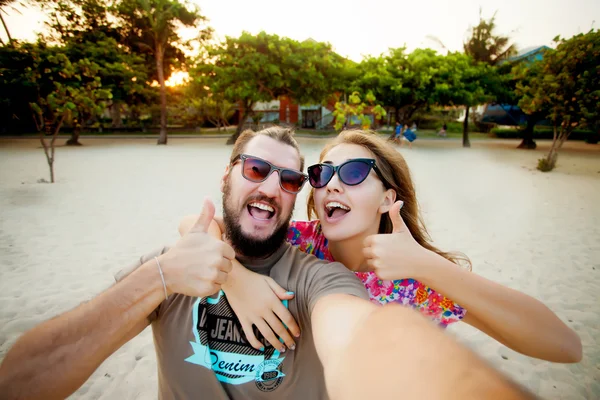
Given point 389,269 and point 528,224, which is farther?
point 528,224

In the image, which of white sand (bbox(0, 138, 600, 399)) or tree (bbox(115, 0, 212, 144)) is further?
tree (bbox(115, 0, 212, 144))

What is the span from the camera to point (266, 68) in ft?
67.1

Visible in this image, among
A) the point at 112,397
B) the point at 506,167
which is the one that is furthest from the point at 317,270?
the point at 506,167

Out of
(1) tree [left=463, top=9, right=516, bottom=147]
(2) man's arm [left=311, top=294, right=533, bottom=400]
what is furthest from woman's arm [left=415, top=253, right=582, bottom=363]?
(1) tree [left=463, top=9, right=516, bottom=147]

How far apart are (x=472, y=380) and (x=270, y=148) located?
70.4 inches

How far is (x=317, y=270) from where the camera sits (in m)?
1.62

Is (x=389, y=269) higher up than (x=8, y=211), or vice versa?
(x=389, y=269)

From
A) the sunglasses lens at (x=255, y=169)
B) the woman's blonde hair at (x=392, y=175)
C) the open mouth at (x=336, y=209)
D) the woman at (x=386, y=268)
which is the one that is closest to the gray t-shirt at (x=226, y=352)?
the woman at (x=386, y=268)

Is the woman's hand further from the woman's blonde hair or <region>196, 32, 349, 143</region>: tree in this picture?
<region>196, 32, 349, 143</region>: tree

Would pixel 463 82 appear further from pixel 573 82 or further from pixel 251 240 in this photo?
pixel 251 240

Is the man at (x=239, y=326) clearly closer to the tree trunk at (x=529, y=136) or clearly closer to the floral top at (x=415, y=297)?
the floral top at (x=415, y=297)

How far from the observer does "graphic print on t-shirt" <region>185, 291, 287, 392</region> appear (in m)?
1.48

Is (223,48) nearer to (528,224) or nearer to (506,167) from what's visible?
(506,167)

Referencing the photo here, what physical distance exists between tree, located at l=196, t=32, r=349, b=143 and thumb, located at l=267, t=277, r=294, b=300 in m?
21.1
